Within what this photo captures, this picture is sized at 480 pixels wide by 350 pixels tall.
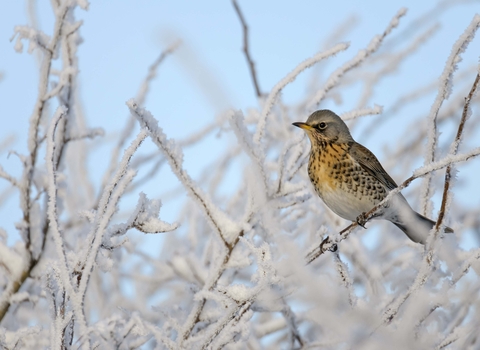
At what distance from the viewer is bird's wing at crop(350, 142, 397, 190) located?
4.34 m

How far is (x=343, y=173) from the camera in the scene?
430cm

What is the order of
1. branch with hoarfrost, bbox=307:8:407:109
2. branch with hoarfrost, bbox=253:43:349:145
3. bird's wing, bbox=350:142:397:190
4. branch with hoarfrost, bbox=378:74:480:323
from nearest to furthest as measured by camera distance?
branch with hoarfrost, bbox=378:74:480:323 → branch with hoarfrost, bbox=253:43:349:145 → branch with hoarfrost, bbox=307:8:407:109 → bird's wing, bbox=350:142:397:190

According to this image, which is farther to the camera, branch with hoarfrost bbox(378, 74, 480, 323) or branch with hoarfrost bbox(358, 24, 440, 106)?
branch with hoarfrost bbox(358, 24, 440, 106)

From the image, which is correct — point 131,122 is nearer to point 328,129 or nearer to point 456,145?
point 328,129

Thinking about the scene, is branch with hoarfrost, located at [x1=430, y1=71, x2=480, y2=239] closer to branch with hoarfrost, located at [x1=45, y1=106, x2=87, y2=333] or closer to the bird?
branch with hoarfrost, located at [x1=45, y1=106, x2=87, y2=333]

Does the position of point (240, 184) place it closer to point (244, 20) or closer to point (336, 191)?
point (336, 191)

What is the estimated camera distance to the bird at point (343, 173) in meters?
4.12

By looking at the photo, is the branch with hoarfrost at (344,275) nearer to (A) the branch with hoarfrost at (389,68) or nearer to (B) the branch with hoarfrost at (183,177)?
(B) the branch with hoarfrost at (183,177)

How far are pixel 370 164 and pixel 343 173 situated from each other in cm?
25

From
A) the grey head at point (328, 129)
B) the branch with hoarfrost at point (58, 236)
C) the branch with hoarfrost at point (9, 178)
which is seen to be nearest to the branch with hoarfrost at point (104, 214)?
the branch with hoarfrost at point (58, 236)

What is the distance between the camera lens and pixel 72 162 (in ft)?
16.8

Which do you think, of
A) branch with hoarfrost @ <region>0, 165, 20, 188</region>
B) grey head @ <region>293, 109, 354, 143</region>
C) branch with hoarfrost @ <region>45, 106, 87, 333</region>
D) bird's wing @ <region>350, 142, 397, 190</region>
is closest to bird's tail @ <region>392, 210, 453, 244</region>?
bird's wing @ <region>350, 142, 397, 190</region>

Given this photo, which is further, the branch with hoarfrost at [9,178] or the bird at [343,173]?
the bird at [343,173]

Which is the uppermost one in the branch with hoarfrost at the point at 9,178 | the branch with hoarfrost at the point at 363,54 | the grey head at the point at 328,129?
the grey head at the point at 328,129
